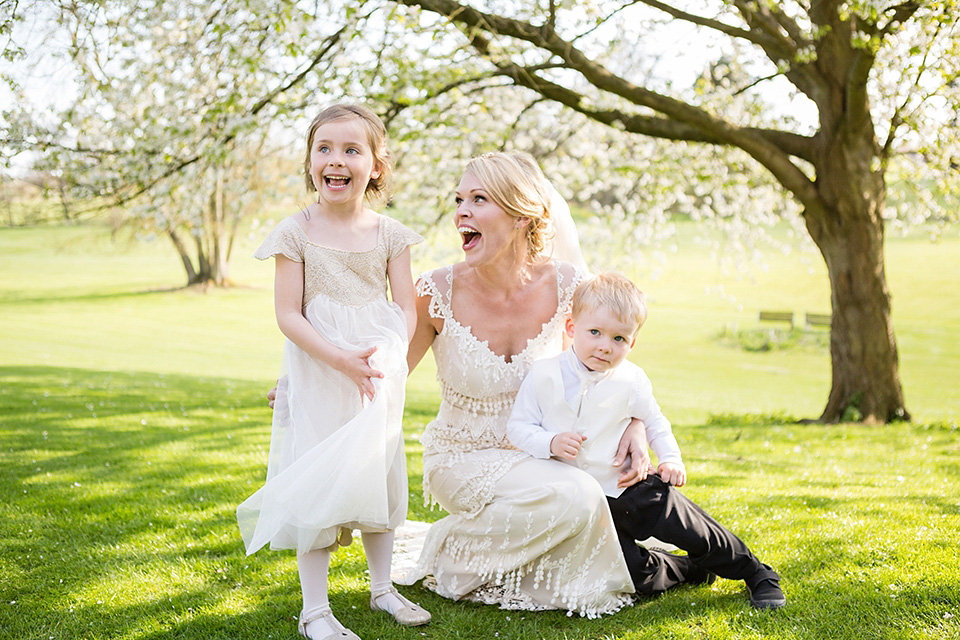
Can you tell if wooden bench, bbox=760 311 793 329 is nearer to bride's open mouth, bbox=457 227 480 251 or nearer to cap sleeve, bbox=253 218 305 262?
bride's open mouth, bbox=457 227 480 251

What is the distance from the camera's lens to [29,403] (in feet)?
30.7

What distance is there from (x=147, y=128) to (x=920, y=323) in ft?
90.0

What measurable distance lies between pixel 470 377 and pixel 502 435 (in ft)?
1.01

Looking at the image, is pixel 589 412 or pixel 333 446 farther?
pixel 589 412

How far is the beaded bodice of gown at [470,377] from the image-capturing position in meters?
3.68

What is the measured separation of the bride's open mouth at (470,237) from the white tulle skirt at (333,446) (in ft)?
1.44

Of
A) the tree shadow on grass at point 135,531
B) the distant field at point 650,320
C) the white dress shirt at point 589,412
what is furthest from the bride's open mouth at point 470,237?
the distant field at point 650,320

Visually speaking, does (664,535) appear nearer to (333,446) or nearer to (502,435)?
(502,435)

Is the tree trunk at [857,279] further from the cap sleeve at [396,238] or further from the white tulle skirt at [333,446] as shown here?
the white tulle skirt at [333,446]

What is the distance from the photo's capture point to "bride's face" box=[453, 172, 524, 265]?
11.5 feet

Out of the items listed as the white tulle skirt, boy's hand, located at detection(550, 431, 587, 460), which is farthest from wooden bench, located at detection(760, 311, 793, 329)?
the white tulle skirt

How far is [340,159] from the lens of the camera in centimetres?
320

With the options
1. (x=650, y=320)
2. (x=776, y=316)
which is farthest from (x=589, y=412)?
(x=650, y=320)

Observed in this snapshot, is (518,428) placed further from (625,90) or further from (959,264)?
(959,264)
